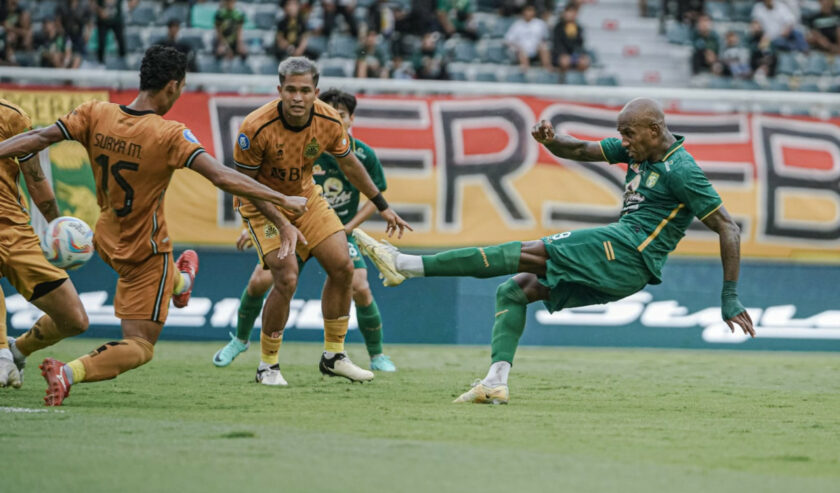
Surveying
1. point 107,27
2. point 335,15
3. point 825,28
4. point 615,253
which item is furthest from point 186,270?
point 825,28

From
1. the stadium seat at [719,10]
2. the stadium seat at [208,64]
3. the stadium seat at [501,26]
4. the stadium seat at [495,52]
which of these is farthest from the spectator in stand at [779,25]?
the stadium seat at [208,64]

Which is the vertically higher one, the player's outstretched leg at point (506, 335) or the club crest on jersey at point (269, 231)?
the club crest on jersey at point (269, 231)

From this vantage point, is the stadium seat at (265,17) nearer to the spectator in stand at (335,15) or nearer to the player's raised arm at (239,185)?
the spectator in stand at (335,15)

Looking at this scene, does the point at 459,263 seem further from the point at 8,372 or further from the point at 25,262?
the point at 8,372

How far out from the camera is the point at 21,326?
12930mm

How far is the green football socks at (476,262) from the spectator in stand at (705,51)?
13151 millimetres

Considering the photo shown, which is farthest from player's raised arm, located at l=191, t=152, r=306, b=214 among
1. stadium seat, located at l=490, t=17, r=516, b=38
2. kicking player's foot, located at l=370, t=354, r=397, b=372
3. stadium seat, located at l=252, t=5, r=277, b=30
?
stadium seat, located at l=490, t=17, r=516, b=38

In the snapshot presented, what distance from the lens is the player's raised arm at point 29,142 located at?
22.5 feet

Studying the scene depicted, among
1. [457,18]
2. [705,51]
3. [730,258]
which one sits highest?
[457,18]

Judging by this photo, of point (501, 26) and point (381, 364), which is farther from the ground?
point (501, 26)

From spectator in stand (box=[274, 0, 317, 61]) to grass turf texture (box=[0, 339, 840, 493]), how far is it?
26.3ft

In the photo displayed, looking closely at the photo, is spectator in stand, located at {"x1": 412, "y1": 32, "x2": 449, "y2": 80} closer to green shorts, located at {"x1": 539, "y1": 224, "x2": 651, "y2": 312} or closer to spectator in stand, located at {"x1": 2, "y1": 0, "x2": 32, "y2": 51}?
spectator in stand, located at {"x1": 2, "y1": 0, "x2": 32, "y2": 51}

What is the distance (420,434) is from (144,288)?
230 centimetres

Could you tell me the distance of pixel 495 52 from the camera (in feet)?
63.2
